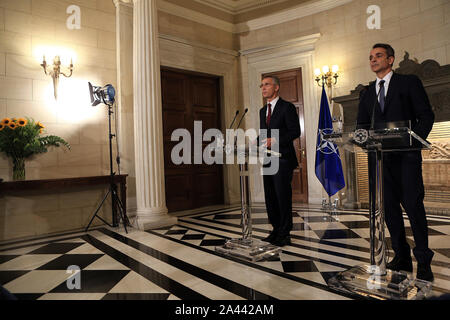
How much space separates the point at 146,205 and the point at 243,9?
187 inches

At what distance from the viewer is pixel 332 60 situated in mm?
5656

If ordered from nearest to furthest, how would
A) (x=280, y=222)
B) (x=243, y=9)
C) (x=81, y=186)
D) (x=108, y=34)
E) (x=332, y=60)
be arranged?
1. (x=280, y=222)
2. (x=81, y=186)
3. (x=108, y=34)
4. (x=332, y=60)
5. (x=243, y=9)

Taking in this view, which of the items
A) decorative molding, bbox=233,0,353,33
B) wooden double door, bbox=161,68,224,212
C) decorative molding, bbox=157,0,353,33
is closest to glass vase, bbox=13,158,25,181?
wooden double door, bbox=161,68,224,212

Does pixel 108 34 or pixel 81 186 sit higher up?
pixel 108 34

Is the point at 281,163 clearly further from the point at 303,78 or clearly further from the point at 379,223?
the point at 303,78

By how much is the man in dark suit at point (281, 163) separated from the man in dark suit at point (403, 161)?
0.82 metres

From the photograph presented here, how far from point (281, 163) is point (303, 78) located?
11.4 feet

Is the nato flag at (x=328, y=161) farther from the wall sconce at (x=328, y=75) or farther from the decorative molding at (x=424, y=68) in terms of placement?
the decorative molding at (x=424, y=68)

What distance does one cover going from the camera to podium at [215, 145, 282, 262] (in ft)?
8.41

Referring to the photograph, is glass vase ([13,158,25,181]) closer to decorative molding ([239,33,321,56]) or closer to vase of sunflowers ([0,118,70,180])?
vase of sunflowers ([0,118,70,180])

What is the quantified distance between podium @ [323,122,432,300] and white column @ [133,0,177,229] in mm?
2770

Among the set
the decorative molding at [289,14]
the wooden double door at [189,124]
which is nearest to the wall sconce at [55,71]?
the wooden double door at [189,124]
